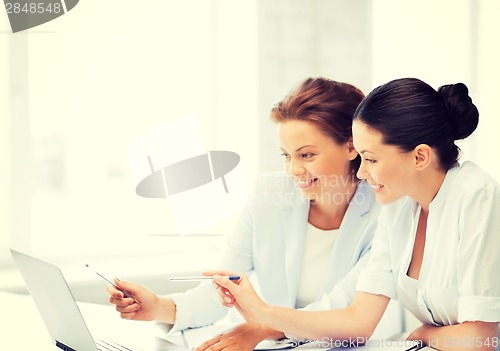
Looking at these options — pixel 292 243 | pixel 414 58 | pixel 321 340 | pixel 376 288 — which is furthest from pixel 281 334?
pixel 414 58

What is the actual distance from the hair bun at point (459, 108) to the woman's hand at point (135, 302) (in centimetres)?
85

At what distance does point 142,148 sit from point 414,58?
132cm

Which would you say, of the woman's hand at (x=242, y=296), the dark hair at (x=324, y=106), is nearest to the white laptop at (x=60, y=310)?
the woman's hand at (x=242, y=296)

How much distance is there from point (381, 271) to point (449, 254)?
19 centimetres

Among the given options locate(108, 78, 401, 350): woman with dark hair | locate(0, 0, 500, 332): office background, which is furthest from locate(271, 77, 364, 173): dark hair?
locate(0, 0, 500, 332): office background

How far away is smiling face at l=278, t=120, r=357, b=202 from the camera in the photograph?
1754mm

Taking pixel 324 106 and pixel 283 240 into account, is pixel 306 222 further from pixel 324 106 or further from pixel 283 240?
pixel 324 106

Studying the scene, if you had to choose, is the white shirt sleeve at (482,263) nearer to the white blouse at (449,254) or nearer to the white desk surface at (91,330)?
the white blouse at (449,254)

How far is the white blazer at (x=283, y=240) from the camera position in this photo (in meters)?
1.81

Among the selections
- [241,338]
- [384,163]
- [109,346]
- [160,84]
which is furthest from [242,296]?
[160,84]

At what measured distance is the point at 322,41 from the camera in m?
3.13

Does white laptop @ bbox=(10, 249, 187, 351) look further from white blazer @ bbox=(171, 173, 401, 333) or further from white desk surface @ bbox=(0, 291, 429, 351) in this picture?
white blazer @ bbox=(171, 173, 401, 333)

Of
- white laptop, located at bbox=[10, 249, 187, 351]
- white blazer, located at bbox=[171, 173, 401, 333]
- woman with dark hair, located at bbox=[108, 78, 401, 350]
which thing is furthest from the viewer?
white blazer, located at bbox=[171, 173, 401, 333]

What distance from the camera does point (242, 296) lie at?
4.64ft
